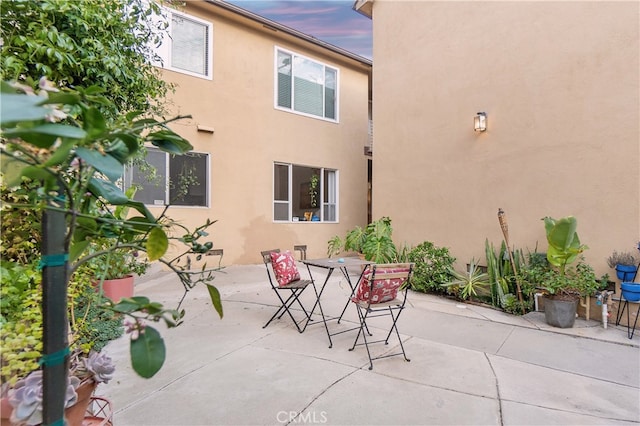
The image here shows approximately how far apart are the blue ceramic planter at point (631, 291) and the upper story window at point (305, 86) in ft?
27.1

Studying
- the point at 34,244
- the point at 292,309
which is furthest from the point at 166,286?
the point at 34,244

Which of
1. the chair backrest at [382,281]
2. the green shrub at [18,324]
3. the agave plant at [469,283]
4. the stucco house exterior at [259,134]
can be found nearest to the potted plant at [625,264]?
the agave plant at [469,283]

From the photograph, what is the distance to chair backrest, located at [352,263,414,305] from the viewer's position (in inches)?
140

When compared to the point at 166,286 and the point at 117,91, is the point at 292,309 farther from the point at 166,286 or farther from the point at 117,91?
the point at 117,91

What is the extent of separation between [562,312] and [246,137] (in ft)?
24.9

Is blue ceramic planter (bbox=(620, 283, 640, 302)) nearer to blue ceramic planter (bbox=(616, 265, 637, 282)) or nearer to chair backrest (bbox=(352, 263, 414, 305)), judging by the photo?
blue ceramic planter (bbox=(616, 265, 637, 282))

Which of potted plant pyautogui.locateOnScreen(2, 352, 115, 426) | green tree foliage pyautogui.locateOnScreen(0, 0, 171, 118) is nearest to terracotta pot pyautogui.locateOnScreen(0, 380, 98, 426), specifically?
potted plant pyautogui.locateOnScreen(2, 352, 115, 426)

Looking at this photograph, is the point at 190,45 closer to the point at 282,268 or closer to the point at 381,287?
the point at 282,268

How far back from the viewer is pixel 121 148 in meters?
0.93

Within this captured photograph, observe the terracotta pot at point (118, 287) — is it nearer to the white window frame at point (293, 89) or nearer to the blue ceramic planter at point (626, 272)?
the white window frame at point (293, 89)

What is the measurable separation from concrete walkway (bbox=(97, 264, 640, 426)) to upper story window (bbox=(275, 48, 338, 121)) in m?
6.99

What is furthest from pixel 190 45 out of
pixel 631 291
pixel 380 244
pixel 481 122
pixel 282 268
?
pixel 631 291

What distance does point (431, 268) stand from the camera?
261 inches

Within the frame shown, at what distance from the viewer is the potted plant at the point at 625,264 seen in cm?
475
